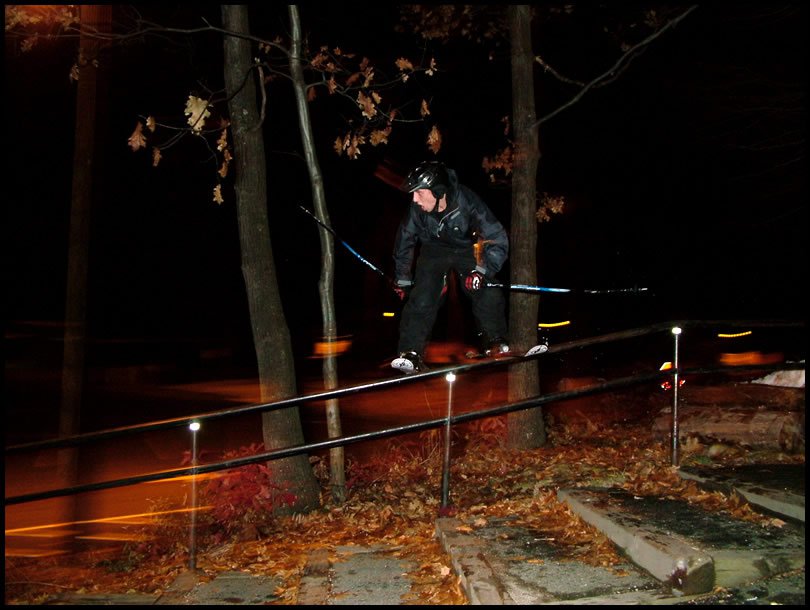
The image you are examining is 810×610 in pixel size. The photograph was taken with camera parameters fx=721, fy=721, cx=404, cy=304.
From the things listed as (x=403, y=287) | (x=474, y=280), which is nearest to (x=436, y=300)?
(x=403, y=287)

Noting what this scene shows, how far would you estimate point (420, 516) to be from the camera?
6242mm

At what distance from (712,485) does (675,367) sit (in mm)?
1008

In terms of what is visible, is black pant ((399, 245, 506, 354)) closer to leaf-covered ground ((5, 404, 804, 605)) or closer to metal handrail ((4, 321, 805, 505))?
metal handrail ((4, 321, 805, 505))

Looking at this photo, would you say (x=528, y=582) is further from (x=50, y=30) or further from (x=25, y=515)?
(x=25, y=515)

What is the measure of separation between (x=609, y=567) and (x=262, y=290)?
4.55 meters

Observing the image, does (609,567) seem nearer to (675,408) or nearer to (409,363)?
(675,408)

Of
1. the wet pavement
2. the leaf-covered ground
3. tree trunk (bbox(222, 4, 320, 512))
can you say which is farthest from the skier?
the wet pavement

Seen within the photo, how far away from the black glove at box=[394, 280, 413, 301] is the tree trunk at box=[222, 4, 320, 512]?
1569 millimetres

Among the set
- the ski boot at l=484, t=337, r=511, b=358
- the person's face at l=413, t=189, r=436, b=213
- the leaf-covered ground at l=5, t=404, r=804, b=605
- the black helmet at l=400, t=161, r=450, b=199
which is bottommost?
the leaf-covered ground at l=5, t=404, r=804, b=605

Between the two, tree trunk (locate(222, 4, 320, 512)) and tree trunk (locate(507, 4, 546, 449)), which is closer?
tree trunk (locate(222, 4, 320, 512))

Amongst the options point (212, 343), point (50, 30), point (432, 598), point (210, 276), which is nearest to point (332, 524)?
point (432, 598)

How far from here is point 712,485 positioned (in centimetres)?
530

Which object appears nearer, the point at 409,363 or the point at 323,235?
the point at 409,363

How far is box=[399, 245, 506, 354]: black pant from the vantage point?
6508mm
